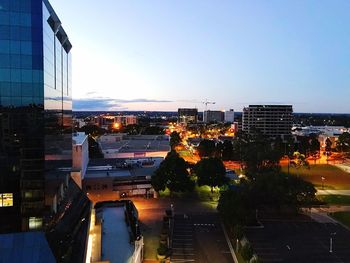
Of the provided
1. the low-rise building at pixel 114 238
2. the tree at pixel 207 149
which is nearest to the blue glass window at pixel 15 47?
the low-rise building at pixel 114 238

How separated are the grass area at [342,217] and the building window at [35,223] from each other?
39424mm

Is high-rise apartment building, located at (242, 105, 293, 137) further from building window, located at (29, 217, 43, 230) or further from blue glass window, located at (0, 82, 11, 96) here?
blue glass window, located at (0, 82, 11, 96)

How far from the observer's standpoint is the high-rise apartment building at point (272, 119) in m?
184

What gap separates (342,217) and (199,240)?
72.7 feet

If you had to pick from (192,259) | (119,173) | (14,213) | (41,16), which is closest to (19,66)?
(41,16)

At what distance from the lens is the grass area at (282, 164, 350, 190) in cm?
7474

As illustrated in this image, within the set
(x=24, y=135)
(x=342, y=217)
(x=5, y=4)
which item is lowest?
(x=342, y=217)

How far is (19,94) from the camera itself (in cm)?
2488

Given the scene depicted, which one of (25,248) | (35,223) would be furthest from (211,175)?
(25,248)

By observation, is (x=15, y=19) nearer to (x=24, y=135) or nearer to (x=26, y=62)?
(x=26, y=62)

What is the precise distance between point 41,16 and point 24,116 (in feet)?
22.0

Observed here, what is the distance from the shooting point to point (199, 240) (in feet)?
141

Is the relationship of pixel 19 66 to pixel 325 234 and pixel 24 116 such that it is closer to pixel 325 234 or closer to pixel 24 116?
pixel 24 116

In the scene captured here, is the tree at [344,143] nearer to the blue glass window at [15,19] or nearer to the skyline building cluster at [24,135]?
the skyline building cluster at [24,135]
